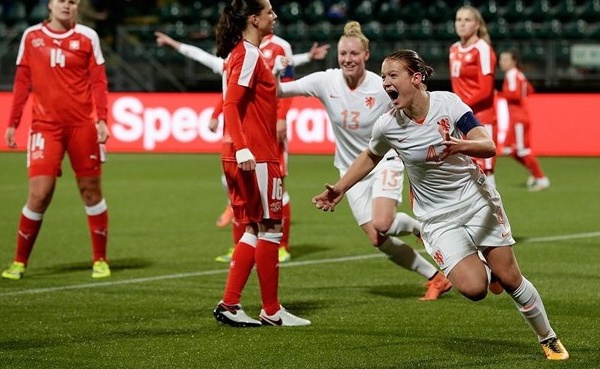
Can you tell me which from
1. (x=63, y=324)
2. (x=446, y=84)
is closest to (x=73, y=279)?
(x=63, y=324)

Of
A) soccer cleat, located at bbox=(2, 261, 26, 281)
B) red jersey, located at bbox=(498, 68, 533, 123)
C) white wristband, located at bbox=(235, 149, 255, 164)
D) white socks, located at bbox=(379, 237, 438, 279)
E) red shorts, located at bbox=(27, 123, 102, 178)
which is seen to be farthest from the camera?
red jersey, located at bbox=(498, 68, 533, 123)

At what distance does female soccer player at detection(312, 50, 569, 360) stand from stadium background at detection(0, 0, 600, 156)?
15.3 meters

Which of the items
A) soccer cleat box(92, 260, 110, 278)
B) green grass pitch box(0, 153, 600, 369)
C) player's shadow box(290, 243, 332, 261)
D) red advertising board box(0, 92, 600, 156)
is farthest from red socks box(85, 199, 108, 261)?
red advertising board box(0, 92, 600, 156)

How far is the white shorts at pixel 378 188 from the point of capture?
8.59 m

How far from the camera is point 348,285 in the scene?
9312 mm

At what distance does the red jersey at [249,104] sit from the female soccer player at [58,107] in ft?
7.44

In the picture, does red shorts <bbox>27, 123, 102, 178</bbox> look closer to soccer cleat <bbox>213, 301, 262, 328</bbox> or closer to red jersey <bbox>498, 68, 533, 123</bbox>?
soccer cleat <bbox>213, 301, 262, 328</bbox>

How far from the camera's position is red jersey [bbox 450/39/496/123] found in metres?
11.2

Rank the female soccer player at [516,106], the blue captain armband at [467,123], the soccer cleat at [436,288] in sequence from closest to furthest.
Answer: the blue captain armband at [467,123], the soccer cleat at [436,288], the female soccer player at [516,106]

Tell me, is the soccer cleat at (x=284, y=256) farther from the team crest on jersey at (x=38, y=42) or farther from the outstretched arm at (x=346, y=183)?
the outstretched arm at (x=346, y=183)

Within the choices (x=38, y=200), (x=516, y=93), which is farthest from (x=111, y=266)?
(x=516, y=93)

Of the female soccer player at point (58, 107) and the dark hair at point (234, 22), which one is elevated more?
the dark hair at point (234, 22)

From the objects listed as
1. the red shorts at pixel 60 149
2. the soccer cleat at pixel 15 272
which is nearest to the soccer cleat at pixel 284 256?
the red shorts at pixel 60 149

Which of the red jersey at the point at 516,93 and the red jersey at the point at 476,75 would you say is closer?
the red jersey at the point at 476,75
